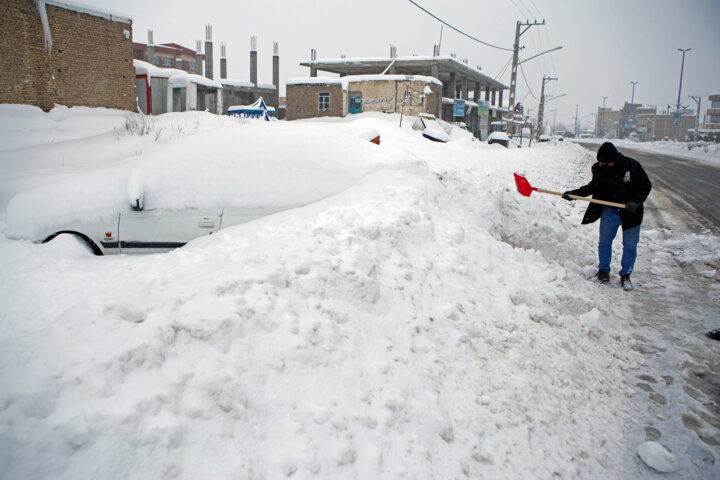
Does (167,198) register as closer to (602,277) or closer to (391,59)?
(602,277)

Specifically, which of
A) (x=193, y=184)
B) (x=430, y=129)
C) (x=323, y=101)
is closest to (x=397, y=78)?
(x=323, y=101)

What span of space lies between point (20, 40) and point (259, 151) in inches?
555

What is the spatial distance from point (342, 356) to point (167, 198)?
2.84m

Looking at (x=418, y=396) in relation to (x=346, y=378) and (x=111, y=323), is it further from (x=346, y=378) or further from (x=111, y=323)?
(x=111, y=323)

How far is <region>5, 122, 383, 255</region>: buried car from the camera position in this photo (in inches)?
175

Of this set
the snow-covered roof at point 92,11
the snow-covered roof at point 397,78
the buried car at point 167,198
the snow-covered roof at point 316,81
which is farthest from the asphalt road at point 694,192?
the snow-covered roof at point 316,81

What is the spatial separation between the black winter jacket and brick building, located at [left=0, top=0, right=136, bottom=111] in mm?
16644

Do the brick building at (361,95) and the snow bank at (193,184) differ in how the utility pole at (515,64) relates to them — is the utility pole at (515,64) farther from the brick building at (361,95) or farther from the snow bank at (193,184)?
the snow bank at (193,184)

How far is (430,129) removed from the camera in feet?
75.9

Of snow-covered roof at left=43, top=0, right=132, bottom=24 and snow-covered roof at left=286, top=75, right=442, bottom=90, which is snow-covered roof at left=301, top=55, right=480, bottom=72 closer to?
snow-covered roof at left=286, top=75, right=442, bottom=90

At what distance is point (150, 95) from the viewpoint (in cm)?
1969

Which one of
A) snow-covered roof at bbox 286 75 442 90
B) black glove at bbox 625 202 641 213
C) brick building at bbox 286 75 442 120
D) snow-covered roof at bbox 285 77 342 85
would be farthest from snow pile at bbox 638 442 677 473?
snow-covered roof at bbox 285 77 342 85

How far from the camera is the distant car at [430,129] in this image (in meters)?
22.7

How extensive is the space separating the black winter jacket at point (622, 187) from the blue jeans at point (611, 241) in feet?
0.30
